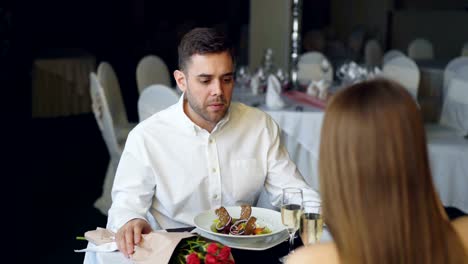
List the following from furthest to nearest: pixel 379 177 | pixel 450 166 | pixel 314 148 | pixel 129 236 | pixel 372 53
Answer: pixel 372 53 → pixel 314 148 → pixel 450 166 → pixel 129 236 → pixel 379 177

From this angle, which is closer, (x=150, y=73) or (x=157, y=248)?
(x=157, y=248)

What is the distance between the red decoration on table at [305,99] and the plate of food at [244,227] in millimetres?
2564

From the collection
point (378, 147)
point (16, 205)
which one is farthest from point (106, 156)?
point (378, 147)

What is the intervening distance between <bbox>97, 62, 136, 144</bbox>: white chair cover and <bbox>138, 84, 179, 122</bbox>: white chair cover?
0.78 m

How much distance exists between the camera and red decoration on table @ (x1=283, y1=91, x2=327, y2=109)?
4.50 meters

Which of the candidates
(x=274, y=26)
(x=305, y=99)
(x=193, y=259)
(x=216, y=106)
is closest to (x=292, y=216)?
(x=193, y=259)

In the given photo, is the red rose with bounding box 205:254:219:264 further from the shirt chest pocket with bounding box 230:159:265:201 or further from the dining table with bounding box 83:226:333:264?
the shirt chest pocket with bounding box 230:159:265:201

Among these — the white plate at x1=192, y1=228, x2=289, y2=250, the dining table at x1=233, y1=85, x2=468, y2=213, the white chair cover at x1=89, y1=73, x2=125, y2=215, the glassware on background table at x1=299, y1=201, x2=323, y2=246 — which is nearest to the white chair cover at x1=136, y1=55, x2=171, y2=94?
the dining table at x1=233, y1=85, x2=468, y2=213

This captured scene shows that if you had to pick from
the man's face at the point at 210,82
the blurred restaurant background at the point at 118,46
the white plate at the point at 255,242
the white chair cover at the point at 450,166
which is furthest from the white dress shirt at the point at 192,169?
the blurred restaurant background at the point at 118,46

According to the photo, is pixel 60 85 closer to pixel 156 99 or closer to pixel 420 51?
pixel 420 51

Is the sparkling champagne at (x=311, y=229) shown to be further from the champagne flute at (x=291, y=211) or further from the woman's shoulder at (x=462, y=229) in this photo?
the woman's shoulder at (x=462, y=229)

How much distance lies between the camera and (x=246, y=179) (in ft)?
7.24

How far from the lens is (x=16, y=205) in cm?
504

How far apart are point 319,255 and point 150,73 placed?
4.40 meters
